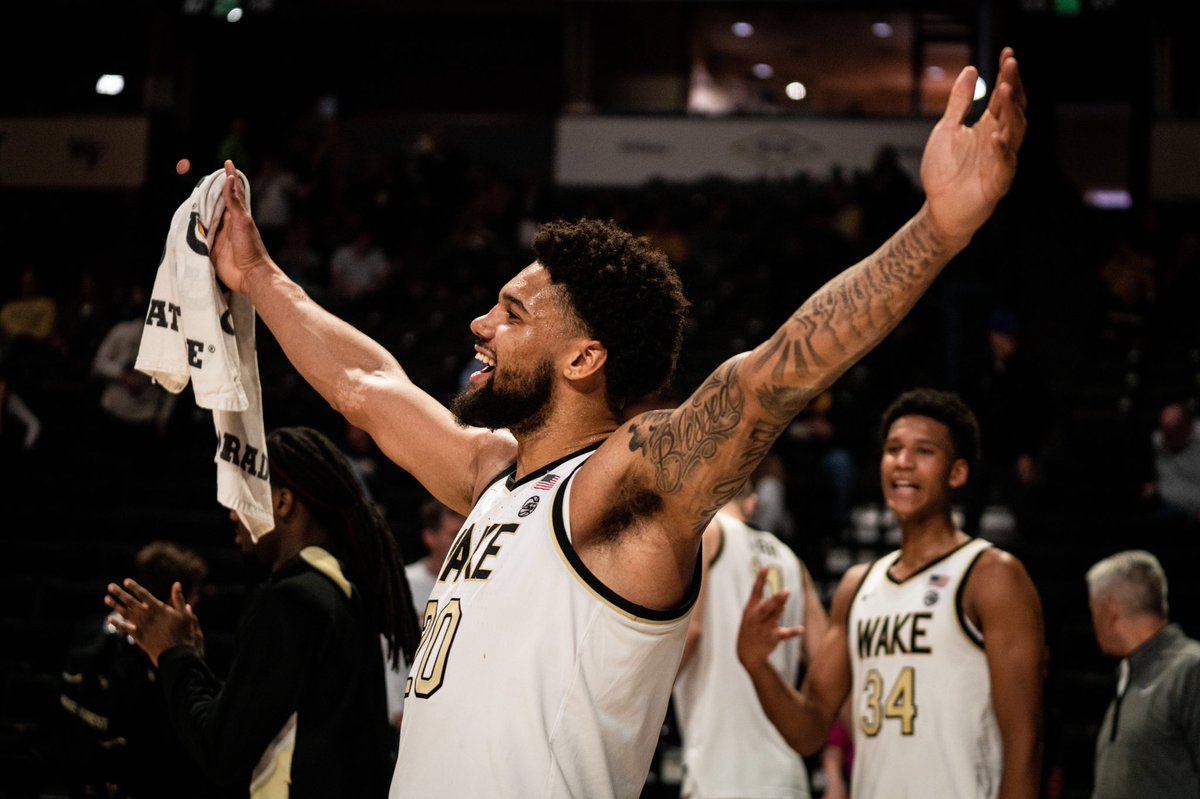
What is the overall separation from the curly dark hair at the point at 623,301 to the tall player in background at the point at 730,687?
2.25 metres

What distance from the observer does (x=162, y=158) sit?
1798 centimetres

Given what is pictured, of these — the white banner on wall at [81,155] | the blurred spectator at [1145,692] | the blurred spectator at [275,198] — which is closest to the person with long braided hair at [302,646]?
the blurred spectator at [1145,692]

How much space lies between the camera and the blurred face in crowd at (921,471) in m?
4.55

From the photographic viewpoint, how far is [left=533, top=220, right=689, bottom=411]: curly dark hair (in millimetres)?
2918

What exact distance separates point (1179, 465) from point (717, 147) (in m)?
9.01

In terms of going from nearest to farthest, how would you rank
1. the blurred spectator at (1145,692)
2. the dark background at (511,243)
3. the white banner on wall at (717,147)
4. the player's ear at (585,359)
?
the player's ear at (585,359)
the blurred spectator at (1145,692)
the dark background at (511,243)
the white banner on wall at (717,147)

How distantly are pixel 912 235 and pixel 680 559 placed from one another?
2.46ft

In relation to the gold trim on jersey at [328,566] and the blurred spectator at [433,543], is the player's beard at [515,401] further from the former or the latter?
the blurred spectator at [433,543]

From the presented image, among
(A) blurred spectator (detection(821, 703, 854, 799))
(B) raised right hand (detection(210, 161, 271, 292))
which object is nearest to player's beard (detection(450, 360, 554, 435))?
(B) raised right hand (detection(210, 161, 271, 292))

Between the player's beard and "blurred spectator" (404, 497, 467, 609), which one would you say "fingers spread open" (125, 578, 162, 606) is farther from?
"blurred spectator" (404, 497, 467, 609)

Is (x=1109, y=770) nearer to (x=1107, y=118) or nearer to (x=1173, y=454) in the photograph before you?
(x=1173, y=454)

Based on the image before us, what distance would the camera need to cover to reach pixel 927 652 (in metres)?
4.29

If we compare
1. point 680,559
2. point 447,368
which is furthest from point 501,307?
point 447,368

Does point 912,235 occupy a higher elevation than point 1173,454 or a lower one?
higher
